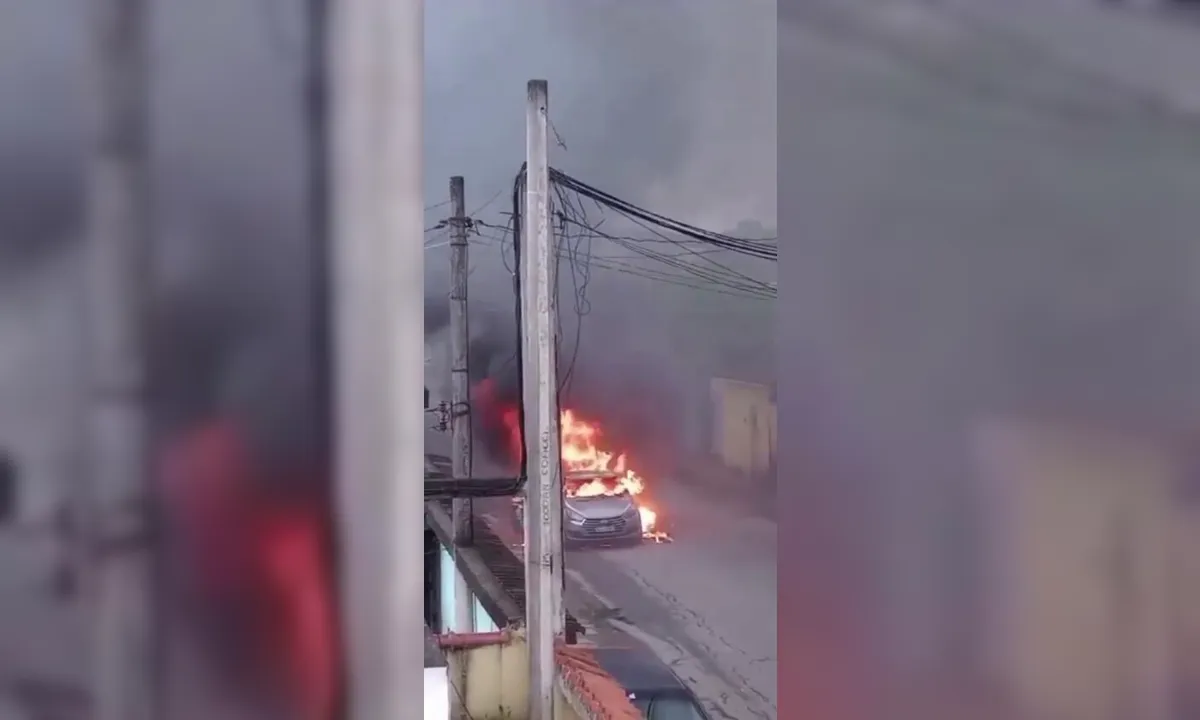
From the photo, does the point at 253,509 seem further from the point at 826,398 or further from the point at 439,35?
the point at 439,35

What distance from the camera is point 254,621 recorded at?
381 mm

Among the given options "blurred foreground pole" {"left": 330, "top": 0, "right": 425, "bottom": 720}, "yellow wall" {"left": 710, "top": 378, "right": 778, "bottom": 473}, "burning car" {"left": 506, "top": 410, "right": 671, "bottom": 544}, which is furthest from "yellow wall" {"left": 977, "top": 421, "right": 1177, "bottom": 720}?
"burning car" {"left": 506, "top": 410, "right": 671, "bottom": 544}

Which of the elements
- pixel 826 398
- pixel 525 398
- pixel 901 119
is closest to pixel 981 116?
pixel 901 119

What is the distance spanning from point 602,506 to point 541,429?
125 cm

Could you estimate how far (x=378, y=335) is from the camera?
0.39m

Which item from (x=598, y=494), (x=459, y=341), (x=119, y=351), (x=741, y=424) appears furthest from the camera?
(x=598, y=494)

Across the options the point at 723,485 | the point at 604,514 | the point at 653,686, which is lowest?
the point at 653,686

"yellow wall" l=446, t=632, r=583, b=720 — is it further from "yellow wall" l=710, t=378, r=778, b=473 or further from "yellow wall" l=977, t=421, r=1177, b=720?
"yellow wall" l=977, t=421, r=1177, b=720

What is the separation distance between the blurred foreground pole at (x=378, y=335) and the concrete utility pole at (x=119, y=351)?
0.08 meters

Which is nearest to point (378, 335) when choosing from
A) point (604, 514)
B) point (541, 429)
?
point (541, 429)

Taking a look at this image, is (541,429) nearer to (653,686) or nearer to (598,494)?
(653,686)

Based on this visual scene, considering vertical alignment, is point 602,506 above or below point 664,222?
below

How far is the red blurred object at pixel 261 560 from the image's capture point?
0.38m

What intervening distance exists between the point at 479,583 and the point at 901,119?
410cm
